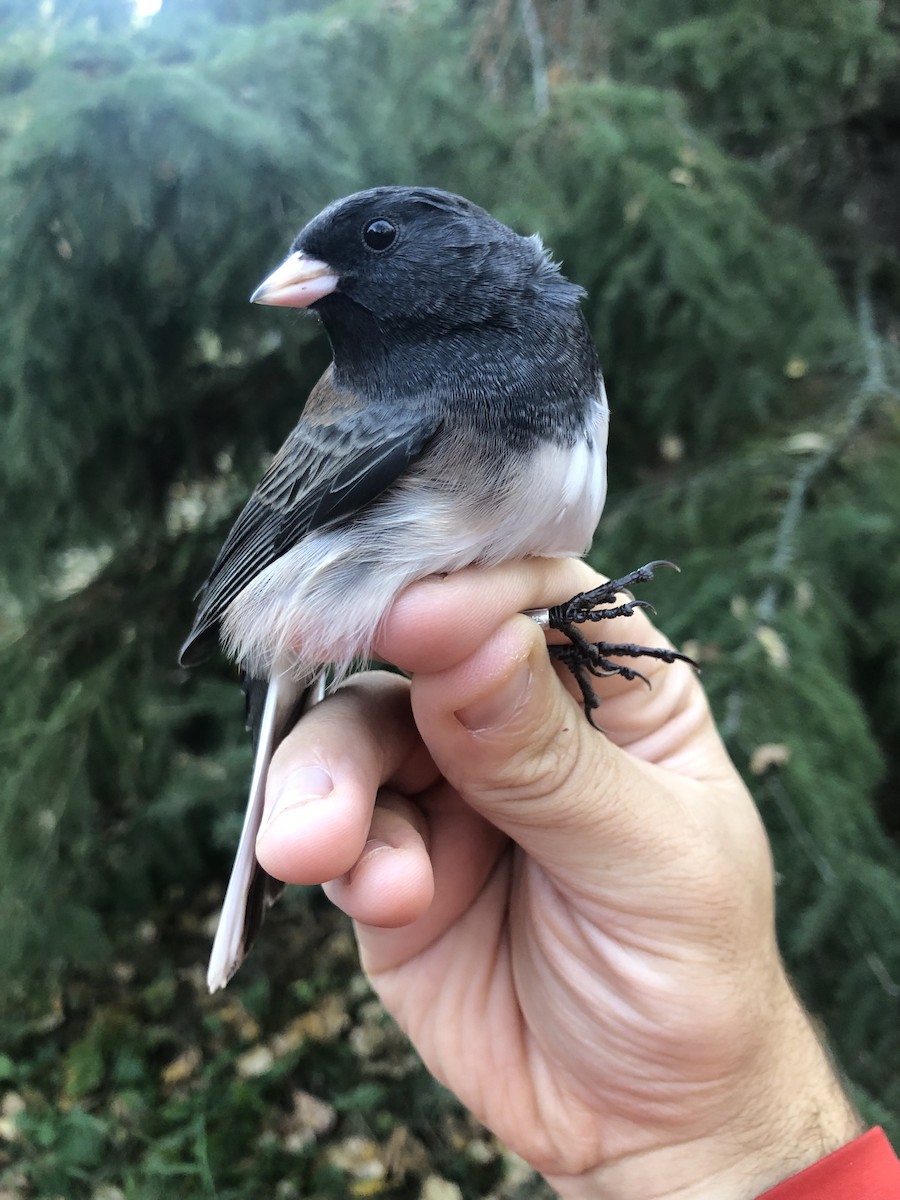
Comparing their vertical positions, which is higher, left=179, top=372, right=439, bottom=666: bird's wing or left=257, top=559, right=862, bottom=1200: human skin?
left=179, top=372, right=439, bottom=666: bird's wing

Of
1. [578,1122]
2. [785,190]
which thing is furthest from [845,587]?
[785,190]

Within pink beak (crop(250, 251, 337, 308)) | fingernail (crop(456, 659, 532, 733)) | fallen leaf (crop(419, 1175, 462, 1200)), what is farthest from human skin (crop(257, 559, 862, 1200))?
fallen leaf (crop(419, 1175, 462, 1200))

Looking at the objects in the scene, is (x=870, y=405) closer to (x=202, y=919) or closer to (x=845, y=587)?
(x=845, y=587)

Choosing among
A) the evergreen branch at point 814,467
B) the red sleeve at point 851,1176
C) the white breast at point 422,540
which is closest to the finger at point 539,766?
the white breast at point 422,540

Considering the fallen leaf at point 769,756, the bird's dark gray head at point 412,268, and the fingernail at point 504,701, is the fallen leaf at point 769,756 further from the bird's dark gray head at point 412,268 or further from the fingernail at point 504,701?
the bird's dark gray head at point 412,268

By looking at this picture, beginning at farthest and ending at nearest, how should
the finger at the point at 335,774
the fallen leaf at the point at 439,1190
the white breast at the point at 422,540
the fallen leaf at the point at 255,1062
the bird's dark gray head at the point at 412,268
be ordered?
the fallen leaf at the point at 255,1062 < the fallen leaf at the point at 439,1190 < the bird's dark gray head at the point at 412,268 < the white breast at the point at 422,540 < the finger at the point at 335,774

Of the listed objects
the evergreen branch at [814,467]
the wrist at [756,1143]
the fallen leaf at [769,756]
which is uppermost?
the evergreen branch at [814,467]

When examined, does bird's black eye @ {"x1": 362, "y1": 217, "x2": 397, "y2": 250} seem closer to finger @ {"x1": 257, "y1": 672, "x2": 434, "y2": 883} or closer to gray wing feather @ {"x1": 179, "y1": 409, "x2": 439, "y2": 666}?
gray wing feather @ {"x1": 179, "y1": 409, "x2": 439, "y2": 666}
